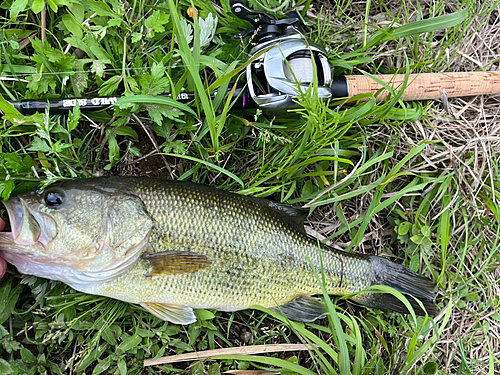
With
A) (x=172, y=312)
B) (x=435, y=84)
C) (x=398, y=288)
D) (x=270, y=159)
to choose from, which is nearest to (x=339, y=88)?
(x=270, y=159)

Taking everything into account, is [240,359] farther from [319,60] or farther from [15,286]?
[319,60]

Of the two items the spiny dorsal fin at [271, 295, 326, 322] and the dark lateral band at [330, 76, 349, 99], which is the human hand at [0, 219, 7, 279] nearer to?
the spiny dorsal fin at [271, 295, 326, 322]

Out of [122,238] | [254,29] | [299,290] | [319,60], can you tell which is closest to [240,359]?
[299,290]

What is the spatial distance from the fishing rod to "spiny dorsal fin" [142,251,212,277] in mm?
1218

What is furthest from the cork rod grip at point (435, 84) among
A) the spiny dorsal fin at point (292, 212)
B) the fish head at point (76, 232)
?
the fish head at point (76, 232)

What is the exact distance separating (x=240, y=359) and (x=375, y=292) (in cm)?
121

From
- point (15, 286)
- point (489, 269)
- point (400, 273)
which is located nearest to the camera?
point (15, 286)

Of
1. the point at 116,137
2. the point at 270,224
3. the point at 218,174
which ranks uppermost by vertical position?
the point at 116,137

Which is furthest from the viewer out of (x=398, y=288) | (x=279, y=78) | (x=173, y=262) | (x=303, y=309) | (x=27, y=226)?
(x=398, y=288)

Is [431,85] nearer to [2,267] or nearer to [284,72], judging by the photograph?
[284,72]

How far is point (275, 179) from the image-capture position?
3055 mm

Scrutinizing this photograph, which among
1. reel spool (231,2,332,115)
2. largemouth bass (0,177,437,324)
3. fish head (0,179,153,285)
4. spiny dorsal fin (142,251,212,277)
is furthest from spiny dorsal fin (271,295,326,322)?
reel spool (231,2,332,115)

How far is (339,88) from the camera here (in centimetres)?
288

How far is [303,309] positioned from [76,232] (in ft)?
5.86
